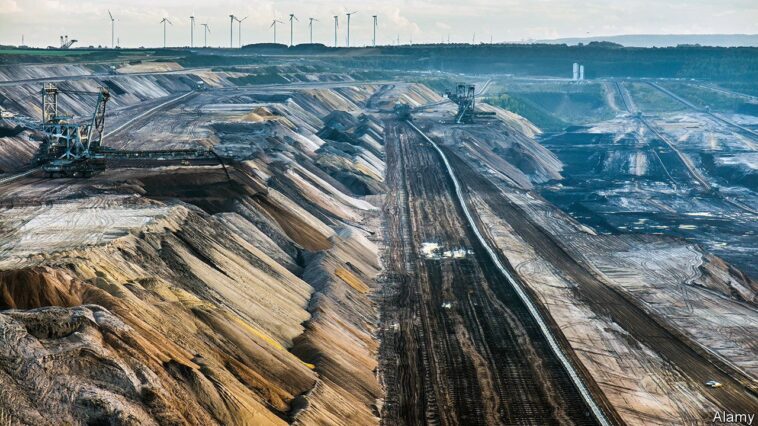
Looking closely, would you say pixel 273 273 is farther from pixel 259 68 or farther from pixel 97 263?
pixel 259 68

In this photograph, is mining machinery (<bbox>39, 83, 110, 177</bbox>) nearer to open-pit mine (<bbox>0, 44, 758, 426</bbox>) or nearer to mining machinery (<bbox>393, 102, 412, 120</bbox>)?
open-pit mine (<bbox>0, 44, 758, 426</bbox>)

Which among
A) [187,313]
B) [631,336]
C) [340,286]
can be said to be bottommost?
[631,336]

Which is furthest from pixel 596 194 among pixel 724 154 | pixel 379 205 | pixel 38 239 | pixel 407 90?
pixel 407 90

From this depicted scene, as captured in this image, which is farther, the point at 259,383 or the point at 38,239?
the point at 38,239

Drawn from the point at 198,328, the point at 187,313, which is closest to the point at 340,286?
the point at 187,313

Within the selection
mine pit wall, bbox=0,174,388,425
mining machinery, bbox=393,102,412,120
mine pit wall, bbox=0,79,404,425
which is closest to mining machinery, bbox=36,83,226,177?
mine pit wall, bbox=0,79,404,425

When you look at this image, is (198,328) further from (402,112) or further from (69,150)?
(402,112)
